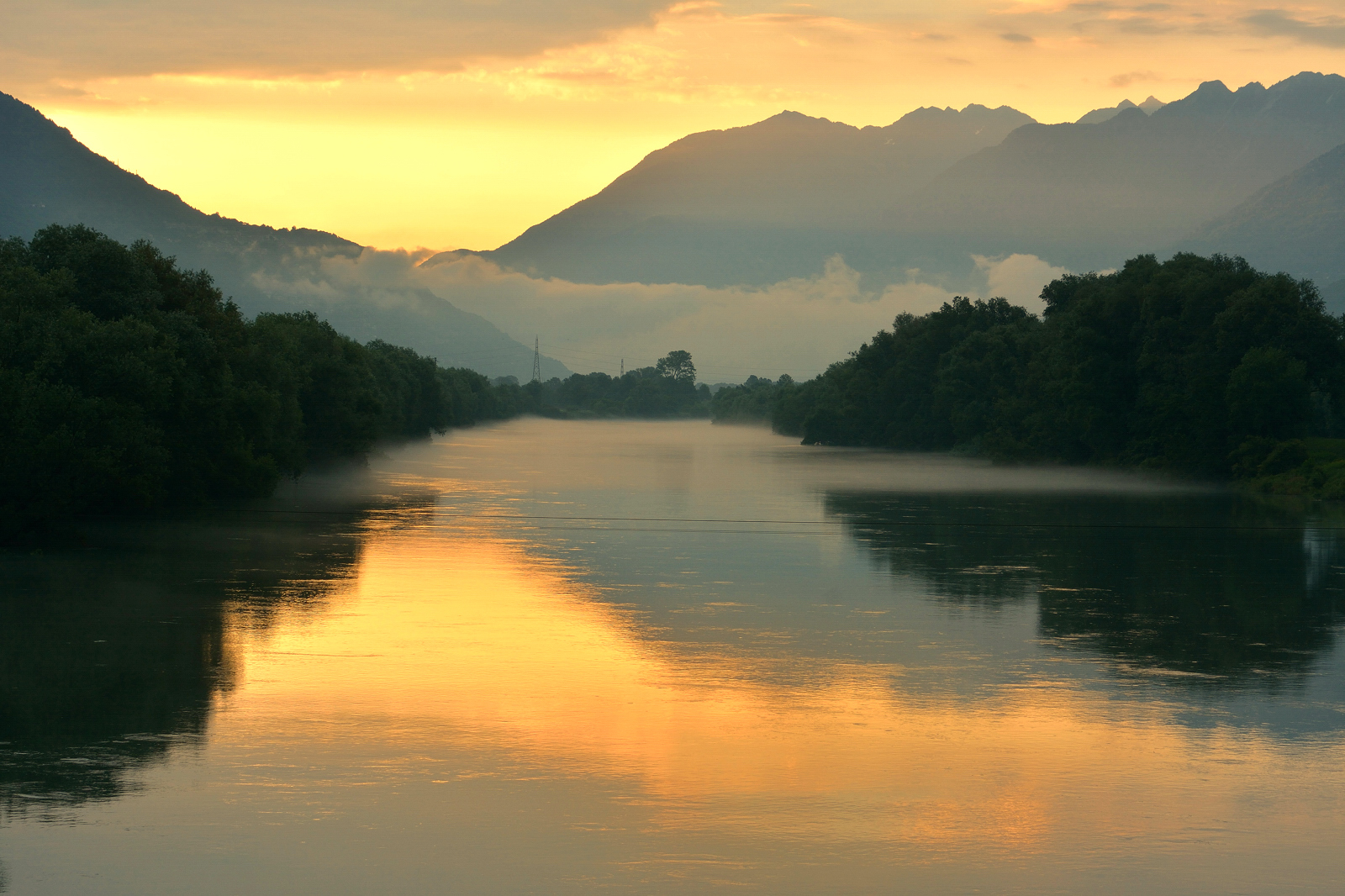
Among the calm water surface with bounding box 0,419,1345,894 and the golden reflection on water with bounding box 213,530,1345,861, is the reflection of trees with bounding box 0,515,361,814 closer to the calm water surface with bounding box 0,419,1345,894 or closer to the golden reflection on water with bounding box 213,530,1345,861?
the calm water surface with bounding box 0,419,1345,894

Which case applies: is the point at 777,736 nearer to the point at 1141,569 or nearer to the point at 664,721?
→ the point at 664,721

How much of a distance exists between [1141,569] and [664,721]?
82.6 ft

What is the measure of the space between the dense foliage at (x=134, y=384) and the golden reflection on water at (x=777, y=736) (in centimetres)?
1750

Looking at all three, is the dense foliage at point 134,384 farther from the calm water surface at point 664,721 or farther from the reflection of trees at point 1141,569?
the reflection of trees at point 1141,569

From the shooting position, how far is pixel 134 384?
152ft

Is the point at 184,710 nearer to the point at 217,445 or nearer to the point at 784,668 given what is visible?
the point at 784,668

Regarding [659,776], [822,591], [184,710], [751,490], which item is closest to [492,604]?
[822,591]

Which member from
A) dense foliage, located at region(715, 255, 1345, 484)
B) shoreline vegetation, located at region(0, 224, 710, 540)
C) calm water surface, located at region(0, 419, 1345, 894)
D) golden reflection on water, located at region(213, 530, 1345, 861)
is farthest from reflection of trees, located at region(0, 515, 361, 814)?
dense foliage, located at region(715, 255, 1345, 484)

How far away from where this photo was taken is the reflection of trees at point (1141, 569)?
27.4m

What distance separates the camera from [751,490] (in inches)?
3169

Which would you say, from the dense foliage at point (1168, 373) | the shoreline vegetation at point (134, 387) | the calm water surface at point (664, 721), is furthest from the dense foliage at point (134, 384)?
the dense foliage at point (1168, 373)

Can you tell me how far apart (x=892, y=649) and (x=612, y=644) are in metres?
5.15

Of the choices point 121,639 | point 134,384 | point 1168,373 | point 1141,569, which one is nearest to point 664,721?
point 121,639

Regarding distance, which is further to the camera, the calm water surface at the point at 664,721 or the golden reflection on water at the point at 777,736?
the golden reflection on water at the point at 777,736
